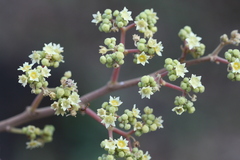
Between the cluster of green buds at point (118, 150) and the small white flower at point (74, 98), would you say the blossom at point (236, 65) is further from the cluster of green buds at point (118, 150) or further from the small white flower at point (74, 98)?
the small white flower at point (74, 98)

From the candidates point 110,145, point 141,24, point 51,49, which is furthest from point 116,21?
point 110,145

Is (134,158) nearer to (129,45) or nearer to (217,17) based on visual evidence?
(129,45)

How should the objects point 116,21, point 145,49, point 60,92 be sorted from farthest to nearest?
point 116,21, point 145,49, point 60,92

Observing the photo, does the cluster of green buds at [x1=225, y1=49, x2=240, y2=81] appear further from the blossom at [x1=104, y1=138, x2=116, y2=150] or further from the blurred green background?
the blurred green background

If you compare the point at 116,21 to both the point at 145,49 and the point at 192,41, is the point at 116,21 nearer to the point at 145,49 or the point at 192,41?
the point at 145,49

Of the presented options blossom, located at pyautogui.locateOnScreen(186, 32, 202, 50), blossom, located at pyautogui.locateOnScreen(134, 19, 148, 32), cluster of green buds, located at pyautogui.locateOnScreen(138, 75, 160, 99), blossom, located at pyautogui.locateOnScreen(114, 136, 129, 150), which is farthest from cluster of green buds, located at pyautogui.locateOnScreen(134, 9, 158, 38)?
blossom, located at pyautogui.locateOnScreen(114, 136, 129, 150)

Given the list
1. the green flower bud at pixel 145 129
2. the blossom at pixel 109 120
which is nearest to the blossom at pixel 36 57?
the blossom at pixel 109 120
